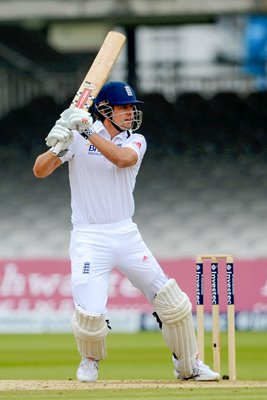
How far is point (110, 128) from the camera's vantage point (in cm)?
696

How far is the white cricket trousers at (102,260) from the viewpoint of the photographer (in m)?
6.69

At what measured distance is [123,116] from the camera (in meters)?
6.91

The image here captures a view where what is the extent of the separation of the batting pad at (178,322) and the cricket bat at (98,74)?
1032 millimetres

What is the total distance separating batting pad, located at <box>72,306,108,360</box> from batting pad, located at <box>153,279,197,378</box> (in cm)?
36

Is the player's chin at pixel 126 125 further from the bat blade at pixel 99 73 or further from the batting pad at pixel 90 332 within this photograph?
the batting pad at pixel 90 332

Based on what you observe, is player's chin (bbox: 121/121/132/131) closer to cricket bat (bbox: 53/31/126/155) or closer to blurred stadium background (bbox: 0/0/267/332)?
cricket bat (bbox: 53/31/126/155)

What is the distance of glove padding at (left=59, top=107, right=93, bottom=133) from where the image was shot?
6.44 meters

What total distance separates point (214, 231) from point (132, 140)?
30.4 feet

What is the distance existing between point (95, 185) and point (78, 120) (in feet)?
1.60

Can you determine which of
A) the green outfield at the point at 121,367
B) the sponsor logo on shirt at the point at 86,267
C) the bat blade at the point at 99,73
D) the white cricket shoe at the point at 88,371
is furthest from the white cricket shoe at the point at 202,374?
the bat blade at the point at 99,73

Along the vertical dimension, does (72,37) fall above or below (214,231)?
above

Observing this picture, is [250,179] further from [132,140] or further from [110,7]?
[132,140]

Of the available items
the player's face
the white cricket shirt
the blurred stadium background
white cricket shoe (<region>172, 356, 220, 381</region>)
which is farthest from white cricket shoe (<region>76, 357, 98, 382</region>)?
the blurred stadium background

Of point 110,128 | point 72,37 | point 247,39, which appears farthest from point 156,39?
point 110,128
